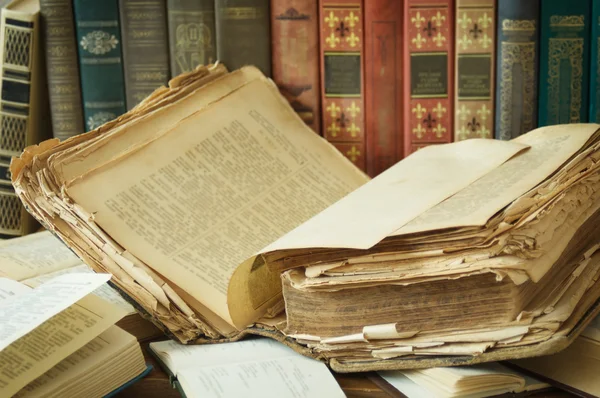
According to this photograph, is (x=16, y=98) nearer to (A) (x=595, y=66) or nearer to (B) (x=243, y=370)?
(B) (x=243, y=370)

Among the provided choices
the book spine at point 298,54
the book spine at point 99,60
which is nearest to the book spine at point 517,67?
the book spine at point 298,54

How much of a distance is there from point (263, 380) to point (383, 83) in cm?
45

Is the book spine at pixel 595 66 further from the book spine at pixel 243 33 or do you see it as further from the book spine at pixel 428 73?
the book spine at pixel 243 33

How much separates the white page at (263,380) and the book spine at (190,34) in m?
0.45

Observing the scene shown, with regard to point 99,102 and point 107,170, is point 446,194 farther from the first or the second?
point 99,102

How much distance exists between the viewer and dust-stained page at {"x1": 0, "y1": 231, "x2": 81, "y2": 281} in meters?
0.82

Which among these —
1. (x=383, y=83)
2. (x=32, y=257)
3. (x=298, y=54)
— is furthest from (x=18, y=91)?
(x=383, y=83)

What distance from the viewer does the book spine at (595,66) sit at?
863 millimetres

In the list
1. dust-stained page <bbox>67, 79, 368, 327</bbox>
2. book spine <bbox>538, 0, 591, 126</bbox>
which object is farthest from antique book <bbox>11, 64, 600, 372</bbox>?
book spine <bbox>538, 0, 591, 126</bbox>

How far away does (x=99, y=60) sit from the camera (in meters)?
0.96

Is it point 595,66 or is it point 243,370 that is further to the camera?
point 595,66

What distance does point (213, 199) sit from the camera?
32.3 inches

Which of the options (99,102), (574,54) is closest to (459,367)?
(574,54)

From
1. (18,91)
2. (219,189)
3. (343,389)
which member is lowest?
(343,389)
